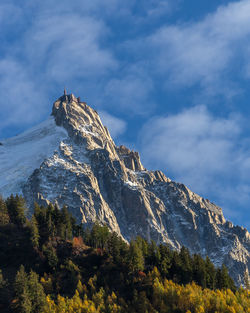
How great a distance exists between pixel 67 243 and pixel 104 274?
17390 millimetres

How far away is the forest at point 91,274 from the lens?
4195 inches

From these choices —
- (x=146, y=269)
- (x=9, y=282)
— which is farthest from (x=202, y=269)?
(x=9, y=282)

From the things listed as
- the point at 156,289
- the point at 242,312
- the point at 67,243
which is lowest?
the point at 242,312

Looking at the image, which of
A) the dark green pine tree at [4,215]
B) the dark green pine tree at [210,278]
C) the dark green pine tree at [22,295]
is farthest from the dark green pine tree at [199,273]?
the dark green pine tree at [4,215]

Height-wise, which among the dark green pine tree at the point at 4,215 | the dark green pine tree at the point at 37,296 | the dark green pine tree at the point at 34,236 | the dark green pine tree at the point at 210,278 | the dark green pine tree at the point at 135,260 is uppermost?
the dark green pine tree at the point at 4,215

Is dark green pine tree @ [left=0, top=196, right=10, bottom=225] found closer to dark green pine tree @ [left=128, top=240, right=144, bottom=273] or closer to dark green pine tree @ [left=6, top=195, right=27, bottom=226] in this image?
dark green pine tree @ [left=6, top=195, right=27, bottom=226]

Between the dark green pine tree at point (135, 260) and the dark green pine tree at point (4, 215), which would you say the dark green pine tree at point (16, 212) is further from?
the dark green pine tree at point (135, 260)

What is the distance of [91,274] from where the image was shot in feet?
407

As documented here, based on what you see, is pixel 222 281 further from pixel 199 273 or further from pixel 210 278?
pixel 199 273

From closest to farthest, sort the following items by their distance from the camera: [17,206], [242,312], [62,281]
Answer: [242,312] < [62,281] < [17,206]

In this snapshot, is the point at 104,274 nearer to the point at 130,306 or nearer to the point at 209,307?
the point at 130,306

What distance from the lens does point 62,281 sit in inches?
4685

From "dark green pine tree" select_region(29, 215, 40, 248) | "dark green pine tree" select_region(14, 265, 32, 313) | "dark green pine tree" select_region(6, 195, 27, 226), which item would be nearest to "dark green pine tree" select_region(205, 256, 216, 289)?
"dark green pine tree" select_region(29, 215, 40, 248)

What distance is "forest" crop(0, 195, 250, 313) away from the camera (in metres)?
107
